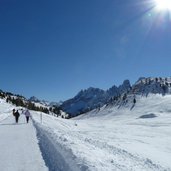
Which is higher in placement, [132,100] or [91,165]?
[132,100]

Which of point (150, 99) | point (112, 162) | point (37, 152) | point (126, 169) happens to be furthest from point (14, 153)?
point (150, 99)

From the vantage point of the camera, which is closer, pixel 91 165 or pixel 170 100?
pixel 91 165

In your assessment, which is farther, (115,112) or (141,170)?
(115,112)

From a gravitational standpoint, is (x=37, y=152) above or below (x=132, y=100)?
below

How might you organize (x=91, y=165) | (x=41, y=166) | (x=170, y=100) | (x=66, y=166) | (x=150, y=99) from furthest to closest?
(x=150, y=99) → (x=170, y=100) → (x=41, y=166) → (x=66, y=166) → (x=91, y=165)

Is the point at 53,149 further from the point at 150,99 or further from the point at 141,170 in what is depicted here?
the point at 150,99

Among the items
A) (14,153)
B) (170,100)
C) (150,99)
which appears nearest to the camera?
(14,153)

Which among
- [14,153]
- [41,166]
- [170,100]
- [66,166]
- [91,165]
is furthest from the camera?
[170,100]

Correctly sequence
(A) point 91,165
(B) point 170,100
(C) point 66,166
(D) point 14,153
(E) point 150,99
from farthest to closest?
(E) point 150,99 < (B) point 170,100 < (D) point 14,153 < (C) point 66,166 < (A) point 91,165

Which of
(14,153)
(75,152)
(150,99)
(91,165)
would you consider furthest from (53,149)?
(150,99)

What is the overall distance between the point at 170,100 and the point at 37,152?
517ft

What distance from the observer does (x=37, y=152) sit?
13.9 metres

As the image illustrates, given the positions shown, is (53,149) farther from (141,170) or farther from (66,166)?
(141,170)

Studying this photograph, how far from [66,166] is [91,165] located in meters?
1.34
